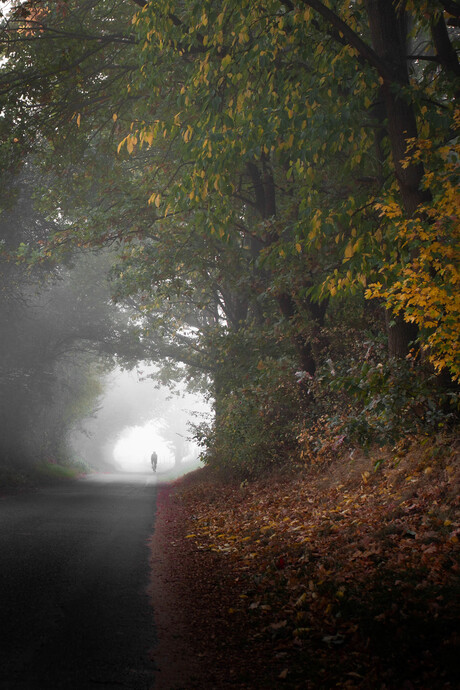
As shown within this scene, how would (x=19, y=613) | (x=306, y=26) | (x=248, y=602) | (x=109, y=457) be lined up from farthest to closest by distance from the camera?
(x=109, y=457), (x=306, y=26), (x=248, y=602), (x=19, y=613)

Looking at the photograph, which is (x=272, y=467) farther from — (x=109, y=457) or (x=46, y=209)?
(x=109, y=457)

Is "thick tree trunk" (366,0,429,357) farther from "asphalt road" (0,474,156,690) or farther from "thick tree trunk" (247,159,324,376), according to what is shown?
"asphalt road" (0,474,156,690)

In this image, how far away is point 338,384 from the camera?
6.57 m

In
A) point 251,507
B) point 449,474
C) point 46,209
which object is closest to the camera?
point 449,474

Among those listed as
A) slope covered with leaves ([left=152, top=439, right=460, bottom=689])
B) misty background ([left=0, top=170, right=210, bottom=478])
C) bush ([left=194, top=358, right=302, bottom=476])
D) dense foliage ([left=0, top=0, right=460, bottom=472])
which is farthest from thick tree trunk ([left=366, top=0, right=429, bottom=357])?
misty background ([left=0, top=170, right=210, bottom=478])

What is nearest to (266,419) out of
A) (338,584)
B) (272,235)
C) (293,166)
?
(272,235)

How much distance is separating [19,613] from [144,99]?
31.5 ft

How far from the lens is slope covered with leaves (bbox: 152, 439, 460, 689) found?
312 centimetres

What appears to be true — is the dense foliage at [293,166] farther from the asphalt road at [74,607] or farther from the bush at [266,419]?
the asphalt road at [74,607]

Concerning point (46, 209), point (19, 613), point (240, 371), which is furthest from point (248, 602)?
point (46, 209)

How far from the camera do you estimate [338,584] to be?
4.35 meters

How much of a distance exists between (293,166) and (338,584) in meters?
5.95

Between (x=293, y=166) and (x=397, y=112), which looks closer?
(x=397, y=112)

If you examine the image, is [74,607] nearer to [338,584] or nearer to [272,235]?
[338,584]
